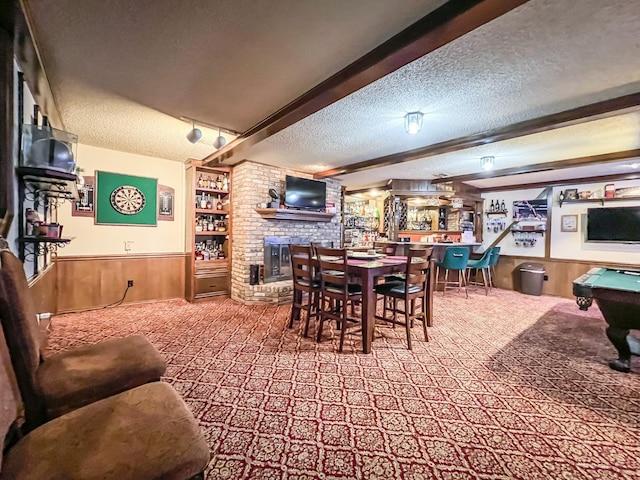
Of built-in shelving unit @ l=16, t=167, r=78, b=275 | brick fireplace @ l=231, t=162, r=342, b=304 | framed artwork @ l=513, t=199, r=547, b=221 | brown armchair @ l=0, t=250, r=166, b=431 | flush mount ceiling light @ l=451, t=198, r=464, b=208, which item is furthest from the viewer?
flush mount ceiling light @ l=451, t=198, r=464, b=208

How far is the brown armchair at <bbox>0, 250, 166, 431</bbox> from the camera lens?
1.16 meters

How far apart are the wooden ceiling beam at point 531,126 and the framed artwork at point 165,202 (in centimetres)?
332

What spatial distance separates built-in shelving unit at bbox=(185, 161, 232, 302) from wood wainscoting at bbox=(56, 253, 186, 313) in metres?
0.30

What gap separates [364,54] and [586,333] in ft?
12.8

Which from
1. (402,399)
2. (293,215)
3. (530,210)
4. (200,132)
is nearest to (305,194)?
(293,215)

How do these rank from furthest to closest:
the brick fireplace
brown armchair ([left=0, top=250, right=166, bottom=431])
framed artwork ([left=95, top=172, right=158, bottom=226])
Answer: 1. the brick fireplace
2. framed artwork ([left=95, top=172, right=158, bottom=226])
3. brown armchair ([left=0, top=250, right=166, bottom=431])

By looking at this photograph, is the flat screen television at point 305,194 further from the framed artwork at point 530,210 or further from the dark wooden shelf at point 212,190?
the framed artwork at point 530,210

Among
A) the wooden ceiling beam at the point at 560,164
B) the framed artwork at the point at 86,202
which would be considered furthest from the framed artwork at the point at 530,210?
the framed artwork at the point at 86,202

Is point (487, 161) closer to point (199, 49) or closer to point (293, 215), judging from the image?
point (293, 215)

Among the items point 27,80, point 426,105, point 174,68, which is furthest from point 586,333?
point 27,80

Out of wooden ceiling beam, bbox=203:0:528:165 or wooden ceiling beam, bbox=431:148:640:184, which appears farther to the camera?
wooden ceiling beam, bbox=431:148:640:184

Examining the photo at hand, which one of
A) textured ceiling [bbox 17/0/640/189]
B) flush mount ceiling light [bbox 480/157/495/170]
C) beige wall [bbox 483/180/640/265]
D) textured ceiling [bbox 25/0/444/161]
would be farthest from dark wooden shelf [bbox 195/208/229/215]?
beige wall [bbox 483/180/640/265]

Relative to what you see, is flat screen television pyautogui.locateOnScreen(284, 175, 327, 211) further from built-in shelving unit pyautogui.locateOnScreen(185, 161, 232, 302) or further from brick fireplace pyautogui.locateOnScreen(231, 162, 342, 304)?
built-in shelving unit pyautogui.locateOnScreen(185, 161, 232, 302)

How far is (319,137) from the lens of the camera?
3.53m
